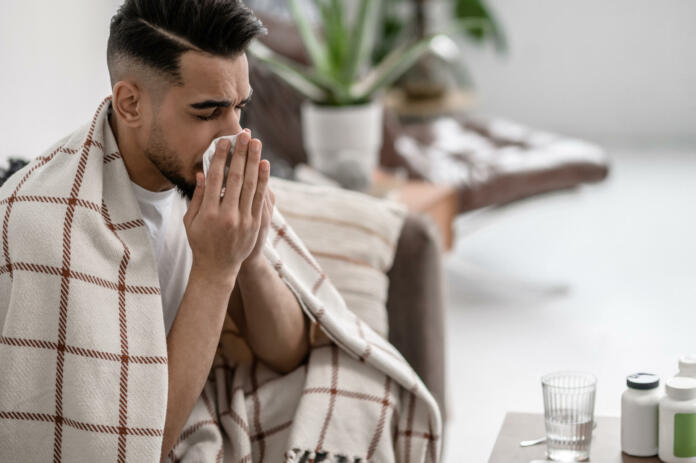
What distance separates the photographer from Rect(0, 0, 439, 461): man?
3.96 feet

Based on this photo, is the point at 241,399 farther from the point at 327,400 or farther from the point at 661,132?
the point at 661,132

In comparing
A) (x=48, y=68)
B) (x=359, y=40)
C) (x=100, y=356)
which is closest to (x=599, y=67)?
(x=359, y=40)

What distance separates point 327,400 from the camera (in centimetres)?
143

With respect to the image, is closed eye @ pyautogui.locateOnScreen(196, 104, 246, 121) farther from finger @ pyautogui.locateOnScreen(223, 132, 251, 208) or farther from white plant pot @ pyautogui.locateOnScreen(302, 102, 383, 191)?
white plant pot @ pyautogui.locateOnScreen(302, 102, 383, 191)

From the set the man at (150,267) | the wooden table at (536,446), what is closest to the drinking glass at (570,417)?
the wooden table at (536,446)

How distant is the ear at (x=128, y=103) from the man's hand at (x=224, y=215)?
0.42 ft

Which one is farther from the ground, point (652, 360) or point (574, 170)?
point (574, 170)

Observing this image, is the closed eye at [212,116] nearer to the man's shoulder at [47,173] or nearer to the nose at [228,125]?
the nose at [228,125]

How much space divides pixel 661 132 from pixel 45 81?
13.8 ft

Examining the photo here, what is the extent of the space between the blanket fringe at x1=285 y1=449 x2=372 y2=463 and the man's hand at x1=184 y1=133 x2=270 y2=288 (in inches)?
10.5

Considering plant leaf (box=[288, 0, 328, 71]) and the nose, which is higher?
plant leaf (box=[288, 0, 328, 71])

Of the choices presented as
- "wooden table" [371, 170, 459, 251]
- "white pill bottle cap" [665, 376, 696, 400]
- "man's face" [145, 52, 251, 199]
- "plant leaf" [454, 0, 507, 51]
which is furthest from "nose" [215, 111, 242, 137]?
"plant leaf" [454, 0, 507, 51]

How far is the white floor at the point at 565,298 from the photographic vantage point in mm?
2520

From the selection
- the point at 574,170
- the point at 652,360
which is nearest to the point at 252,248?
the point at 652,360
